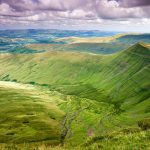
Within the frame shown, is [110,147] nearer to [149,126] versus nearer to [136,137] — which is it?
[136,137]

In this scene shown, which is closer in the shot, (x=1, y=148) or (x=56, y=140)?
(x=1, y=148)

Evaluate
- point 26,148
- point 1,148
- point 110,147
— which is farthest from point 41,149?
point 110,147

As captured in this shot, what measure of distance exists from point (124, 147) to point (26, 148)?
996cm

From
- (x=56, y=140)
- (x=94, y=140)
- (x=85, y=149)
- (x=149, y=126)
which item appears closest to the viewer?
(x=85, y=149)

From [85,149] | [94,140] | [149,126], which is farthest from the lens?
[149,126]

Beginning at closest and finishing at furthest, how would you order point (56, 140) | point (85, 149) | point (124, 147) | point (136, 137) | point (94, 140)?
1. point (124, 147)
2. point (85, 149)
3. point (136, 137)
4. point (94, 140)
5. point (56, 140)

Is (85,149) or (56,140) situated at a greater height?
(85,149)

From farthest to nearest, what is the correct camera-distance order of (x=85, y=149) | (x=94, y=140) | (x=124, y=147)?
(x=94, y=140) < (x=85, y=149) < (x=124, y=147)

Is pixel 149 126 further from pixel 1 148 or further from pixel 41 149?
pixel 1 148

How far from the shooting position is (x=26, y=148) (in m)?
26.8

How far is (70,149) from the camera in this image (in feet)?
83.6

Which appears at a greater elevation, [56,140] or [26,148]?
[26,148]

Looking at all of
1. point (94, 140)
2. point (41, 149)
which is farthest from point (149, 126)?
point (41, 149)

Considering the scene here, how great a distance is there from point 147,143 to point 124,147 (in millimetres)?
2237
